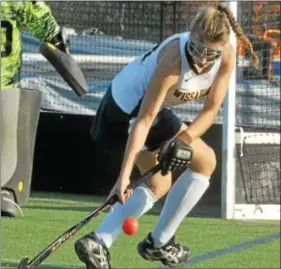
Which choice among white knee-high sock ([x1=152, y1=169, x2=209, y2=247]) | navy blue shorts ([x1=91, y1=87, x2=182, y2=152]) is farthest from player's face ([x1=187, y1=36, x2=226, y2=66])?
white knee-high sock ([x1=152, y1=169, x2=209, y2=247])

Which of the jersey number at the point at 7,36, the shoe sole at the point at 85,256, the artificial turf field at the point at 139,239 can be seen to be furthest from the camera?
the jersey number at the point at 7,36

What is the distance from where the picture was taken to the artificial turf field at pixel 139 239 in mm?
6059

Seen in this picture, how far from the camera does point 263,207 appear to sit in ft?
26.4

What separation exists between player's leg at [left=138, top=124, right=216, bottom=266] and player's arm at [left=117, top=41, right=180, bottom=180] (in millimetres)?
482

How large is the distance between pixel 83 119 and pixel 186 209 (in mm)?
3468

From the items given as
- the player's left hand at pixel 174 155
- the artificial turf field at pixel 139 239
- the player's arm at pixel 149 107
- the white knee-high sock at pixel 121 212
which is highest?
the player's arm at pixel 149 107

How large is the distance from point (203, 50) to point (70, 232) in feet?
3.44

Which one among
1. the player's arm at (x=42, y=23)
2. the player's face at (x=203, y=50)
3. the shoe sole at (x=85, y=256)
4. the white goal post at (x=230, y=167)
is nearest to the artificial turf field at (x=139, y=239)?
the white goal post at (x=230, y=167)

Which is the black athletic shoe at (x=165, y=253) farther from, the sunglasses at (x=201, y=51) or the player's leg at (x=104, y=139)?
the sunglasses at (x=201, y=51)

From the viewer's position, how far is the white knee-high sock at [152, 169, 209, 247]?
218 inches

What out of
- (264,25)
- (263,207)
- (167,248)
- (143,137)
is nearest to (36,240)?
(167,248)

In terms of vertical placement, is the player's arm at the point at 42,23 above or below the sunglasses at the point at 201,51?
below

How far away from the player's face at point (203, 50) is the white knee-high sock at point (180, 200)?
71cm

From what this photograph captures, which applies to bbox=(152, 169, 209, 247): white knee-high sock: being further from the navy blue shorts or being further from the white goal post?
the white goal post
